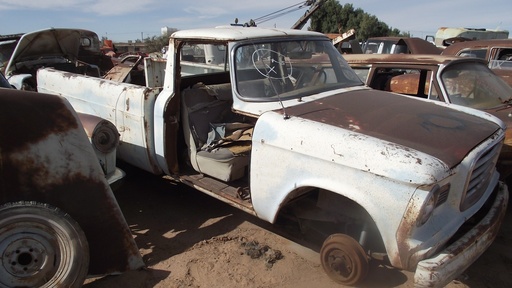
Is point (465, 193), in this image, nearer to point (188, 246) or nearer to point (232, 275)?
point (232, 275)

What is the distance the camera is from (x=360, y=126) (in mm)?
2803

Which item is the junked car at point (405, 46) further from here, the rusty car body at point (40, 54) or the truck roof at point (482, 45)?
the rusty car body at point (40, 54)

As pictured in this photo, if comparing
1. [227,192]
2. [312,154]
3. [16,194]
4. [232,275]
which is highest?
[312,154]

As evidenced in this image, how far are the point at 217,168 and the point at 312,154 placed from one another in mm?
1221

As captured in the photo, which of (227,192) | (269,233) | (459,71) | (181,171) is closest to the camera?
(227,192)

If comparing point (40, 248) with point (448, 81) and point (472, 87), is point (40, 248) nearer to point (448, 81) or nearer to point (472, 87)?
point (448, 81)

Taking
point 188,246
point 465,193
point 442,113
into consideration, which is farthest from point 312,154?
point 188,246

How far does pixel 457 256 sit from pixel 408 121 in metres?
1.01

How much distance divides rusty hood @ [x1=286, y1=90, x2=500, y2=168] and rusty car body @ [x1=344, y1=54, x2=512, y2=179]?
51.2 inches

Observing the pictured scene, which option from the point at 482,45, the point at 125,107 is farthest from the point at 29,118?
the point at 482,45

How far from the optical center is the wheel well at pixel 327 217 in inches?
114

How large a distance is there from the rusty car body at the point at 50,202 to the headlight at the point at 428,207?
81.8 inches

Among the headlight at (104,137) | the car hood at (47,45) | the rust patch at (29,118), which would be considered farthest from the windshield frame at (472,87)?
the car hood at (47,45)

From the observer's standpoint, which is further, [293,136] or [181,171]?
[181,171]
